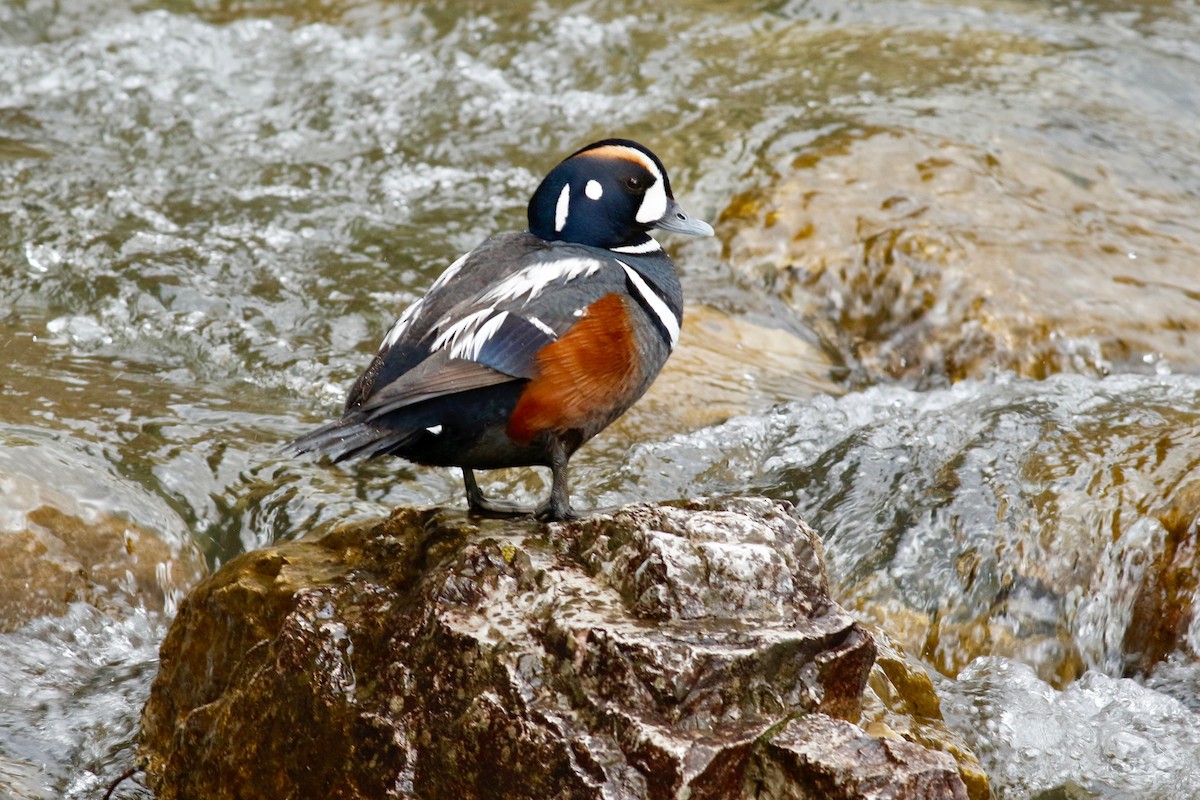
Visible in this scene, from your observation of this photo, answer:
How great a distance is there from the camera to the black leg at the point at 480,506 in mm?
3877

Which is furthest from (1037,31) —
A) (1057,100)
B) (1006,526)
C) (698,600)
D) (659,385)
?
(698,600)

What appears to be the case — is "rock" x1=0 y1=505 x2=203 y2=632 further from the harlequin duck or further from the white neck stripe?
the white neck stripe

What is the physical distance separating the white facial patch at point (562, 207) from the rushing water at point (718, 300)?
145cm

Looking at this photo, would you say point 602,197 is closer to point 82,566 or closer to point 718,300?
point 82,566

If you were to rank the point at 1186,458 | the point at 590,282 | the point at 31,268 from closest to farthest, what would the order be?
the point at 590,282 < the point at 1186,458 < the point at 31,268

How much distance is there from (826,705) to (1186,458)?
2.57 m

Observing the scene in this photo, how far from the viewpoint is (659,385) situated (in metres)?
6.08

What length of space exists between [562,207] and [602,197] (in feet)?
0.42

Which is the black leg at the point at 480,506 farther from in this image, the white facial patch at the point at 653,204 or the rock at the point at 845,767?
the rock at the point at 845,767

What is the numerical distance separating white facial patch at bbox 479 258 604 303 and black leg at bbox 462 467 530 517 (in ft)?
1.78

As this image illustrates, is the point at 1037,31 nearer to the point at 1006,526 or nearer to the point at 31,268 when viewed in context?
the point at 1006,526

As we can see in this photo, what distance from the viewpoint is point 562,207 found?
4.11 meters

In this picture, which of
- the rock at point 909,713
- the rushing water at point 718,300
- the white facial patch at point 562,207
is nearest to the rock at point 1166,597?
the rushing water at point 718,300

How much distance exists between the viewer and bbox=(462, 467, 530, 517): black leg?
153 inches
